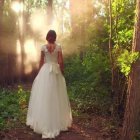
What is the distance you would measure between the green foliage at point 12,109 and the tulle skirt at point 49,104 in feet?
2.62

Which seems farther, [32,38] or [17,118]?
[32,38]

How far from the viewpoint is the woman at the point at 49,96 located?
31.9 ft

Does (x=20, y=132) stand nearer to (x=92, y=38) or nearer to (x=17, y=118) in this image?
(x=17, y=118)

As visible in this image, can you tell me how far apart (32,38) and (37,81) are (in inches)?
724

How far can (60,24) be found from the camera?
57.3 m

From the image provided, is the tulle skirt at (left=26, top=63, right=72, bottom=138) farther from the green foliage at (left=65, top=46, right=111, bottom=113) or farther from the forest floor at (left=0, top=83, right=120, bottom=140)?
the green foliage at (left=65, top=46, right=111, bottom=113)

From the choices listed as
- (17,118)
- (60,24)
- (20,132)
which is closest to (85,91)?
(17,118)

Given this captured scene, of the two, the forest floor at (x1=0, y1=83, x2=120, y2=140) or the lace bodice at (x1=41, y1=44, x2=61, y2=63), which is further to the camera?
the lace bodice at (x1=41, y1=44, x2=61, y2=63)

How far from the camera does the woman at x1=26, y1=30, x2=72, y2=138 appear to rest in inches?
383

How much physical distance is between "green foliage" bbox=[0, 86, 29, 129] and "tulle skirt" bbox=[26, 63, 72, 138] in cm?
80

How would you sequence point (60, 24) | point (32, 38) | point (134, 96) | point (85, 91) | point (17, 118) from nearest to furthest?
point (134, 96), point (17, 118), point (85, 91), point (32, 38), point (60, 24)

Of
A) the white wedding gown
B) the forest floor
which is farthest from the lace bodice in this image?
the forest floor

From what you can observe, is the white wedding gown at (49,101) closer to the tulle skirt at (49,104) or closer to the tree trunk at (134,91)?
the tulle skirt at (49,104)

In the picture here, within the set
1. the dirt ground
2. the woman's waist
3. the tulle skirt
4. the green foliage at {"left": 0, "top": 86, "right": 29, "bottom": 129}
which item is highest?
the woman's waist
